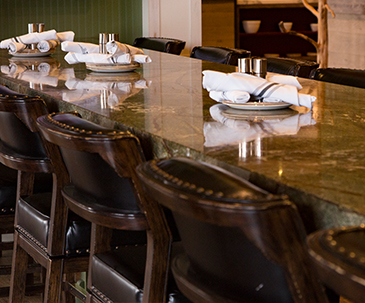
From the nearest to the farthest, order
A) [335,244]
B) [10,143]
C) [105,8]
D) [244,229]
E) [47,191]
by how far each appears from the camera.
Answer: [335,244] < [244,229] < [10,143] < [47,191] < [105,8]

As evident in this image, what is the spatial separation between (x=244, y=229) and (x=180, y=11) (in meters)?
4.73

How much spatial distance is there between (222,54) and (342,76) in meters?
0.95

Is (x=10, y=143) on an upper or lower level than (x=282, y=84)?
lower

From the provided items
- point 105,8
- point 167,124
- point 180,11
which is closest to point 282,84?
point 167,124

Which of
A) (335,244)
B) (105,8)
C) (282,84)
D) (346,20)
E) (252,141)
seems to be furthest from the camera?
(105,8)

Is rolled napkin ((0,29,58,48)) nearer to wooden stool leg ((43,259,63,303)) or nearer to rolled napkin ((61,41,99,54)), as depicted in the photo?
rolled napkin ((61,41,99,54))

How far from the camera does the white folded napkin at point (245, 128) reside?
48.1 inches

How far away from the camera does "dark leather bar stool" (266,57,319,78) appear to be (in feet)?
7.80

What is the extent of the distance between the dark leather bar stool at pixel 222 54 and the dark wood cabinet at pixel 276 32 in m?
3.76

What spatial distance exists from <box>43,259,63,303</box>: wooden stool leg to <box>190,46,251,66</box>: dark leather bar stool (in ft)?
5.33

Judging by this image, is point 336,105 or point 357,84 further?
point 357,84

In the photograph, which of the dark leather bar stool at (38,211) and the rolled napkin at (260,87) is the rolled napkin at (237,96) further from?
the dark leather bar stool at (38,211)

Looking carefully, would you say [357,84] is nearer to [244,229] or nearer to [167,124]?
[167,124]

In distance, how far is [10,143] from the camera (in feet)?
5.95
